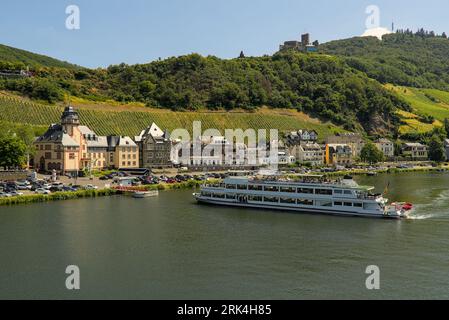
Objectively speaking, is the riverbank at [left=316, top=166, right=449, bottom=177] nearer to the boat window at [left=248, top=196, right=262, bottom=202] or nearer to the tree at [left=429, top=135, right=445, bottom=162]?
the tree at [left=429, top=135, right=445, bottom=162]

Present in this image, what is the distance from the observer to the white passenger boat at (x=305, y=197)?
48.2 meters

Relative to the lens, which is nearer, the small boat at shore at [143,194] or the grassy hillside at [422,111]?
the small boat at shore at [143,194]

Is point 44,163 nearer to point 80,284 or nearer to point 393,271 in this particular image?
point 80,284

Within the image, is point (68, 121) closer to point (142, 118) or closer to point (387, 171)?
point (142, 118)

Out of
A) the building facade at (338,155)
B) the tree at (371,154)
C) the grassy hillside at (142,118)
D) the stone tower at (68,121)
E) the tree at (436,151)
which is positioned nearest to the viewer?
the stone tower at (68,121)

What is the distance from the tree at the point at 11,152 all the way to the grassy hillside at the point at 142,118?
85.7 ft

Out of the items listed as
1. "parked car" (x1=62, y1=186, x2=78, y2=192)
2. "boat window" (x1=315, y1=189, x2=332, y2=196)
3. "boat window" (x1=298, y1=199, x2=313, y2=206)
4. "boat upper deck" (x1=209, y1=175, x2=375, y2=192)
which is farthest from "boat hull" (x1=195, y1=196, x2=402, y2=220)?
"parked car" (x1=62, y1=186, x2=78, y2=192)

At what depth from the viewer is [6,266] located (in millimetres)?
30469

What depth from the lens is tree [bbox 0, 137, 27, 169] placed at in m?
68.1

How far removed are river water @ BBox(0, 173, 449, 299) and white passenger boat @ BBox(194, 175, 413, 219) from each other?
1822 millimetres

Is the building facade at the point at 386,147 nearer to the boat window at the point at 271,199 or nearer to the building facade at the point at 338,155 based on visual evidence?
the building facade at the point at 338,155

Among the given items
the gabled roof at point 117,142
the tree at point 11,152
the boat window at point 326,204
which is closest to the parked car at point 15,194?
→ the tree at point 11,152
